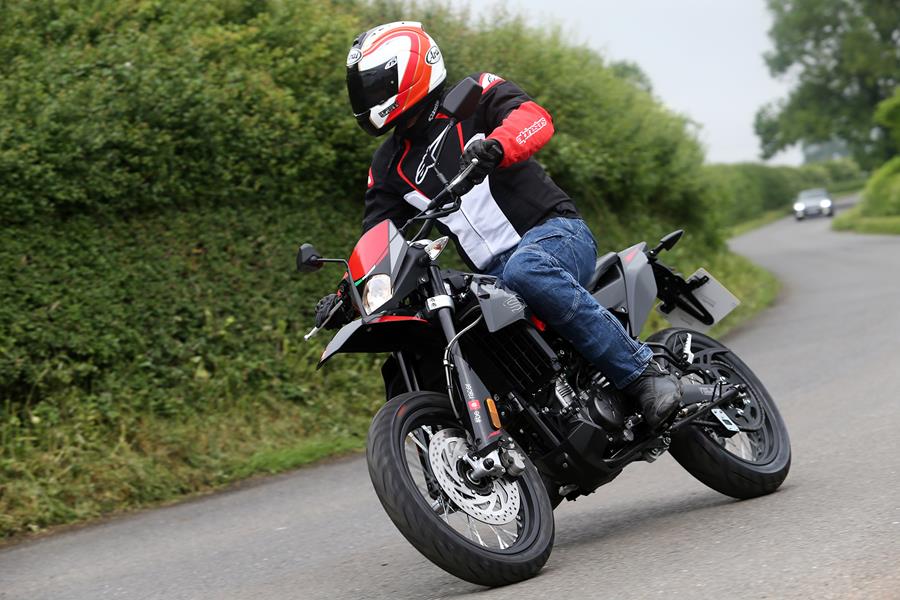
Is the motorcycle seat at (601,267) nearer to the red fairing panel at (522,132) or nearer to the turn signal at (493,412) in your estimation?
the red fairing panel at (522,132)

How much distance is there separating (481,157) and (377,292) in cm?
65

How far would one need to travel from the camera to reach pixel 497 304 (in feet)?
15.8

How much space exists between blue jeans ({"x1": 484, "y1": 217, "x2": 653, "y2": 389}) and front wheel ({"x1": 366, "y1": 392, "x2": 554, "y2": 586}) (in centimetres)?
60

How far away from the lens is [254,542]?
21.4 feet

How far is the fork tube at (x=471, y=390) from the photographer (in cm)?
459

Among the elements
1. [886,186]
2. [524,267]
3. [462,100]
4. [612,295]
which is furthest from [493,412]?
[886,186]

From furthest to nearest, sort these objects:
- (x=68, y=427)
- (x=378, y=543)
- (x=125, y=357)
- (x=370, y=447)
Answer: (x=125, y=357) → (x=68, y=427) → (x=378, y=543) → (x=370, y=447)

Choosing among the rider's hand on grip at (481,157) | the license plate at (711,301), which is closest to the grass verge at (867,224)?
the license plate at (711,301)

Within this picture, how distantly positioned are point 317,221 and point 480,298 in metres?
6.34

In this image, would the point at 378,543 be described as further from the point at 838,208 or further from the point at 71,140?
the point at 838,208

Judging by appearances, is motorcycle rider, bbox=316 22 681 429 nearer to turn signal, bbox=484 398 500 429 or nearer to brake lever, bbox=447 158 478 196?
brake lever, bbox=447 158 478 196

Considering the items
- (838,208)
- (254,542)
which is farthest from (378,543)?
(838,208)

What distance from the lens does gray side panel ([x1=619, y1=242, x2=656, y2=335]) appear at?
5559 mm

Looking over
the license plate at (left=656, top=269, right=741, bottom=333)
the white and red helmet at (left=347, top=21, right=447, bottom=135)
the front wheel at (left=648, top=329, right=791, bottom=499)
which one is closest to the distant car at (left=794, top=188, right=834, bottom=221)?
the license plate at (left=656, top=269, right=741, bottom=333)
